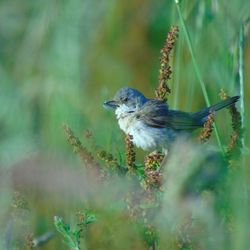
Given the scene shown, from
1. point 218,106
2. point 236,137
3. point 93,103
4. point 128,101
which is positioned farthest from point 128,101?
point 236,137

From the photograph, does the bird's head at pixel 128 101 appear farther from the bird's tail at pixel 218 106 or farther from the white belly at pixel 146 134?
the bird's tail at pixel 218 106

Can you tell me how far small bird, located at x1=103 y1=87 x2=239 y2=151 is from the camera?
10.8 ft

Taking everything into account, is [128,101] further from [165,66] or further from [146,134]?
[165,66]

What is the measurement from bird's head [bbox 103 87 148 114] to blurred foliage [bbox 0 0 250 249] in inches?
3.5

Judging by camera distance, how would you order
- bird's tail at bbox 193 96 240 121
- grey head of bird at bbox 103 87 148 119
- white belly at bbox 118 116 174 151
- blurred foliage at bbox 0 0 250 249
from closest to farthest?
blurred foliage at bbox 0 0 250 249 → bird's tail at bbox 193 96 240 121 → white belly at bbox 118 116 174 151 → grey head of bird at bbox 103 87 148 119

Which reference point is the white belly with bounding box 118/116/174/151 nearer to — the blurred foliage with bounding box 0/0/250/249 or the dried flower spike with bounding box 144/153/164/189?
the blurred foliage with bounding box 0/0/250/249

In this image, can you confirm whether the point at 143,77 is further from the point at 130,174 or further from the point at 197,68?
the point at 130,174

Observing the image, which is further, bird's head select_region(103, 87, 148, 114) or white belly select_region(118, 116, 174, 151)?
bird's head select_region(103, 87, 148, 114)

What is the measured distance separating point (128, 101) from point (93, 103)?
15cm

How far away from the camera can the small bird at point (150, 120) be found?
10.8 ft

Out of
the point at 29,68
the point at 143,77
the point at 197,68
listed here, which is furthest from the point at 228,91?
the point at 143,77

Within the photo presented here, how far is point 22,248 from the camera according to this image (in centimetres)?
232

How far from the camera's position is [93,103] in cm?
386

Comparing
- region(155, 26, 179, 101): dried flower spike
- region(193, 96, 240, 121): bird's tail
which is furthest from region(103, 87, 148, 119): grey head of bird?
region(155, 26, 179, 101): dried flower spike
